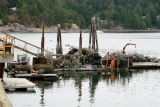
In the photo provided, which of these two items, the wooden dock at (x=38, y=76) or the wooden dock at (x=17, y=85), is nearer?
the wooden dock at (x=17, y=85)

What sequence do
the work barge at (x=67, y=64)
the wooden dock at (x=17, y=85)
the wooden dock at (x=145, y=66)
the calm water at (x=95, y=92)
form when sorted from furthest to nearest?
the wooden dock at (x=145, y=66)
the work barge at (x=67, y=64)
the wooden dock at (x=17, y=85)
the calm water at (x=95, y=92)

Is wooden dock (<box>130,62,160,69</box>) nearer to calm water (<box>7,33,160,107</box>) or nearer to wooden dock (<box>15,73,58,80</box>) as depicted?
calm water (<box>7,33,160,107</box>)

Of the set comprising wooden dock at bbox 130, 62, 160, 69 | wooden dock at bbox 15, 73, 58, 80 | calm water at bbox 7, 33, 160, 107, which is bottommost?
calm water at bbox 7, 33, 160, 107

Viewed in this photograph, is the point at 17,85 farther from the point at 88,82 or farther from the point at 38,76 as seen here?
the point at 88,82

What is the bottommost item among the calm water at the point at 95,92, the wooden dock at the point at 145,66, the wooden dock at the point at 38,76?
the calm water at the point at 95,92

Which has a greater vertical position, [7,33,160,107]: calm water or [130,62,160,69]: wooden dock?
[130,62,160,69]: wooden dock

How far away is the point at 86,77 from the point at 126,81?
364 cm

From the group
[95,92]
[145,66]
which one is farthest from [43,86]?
[145,66]


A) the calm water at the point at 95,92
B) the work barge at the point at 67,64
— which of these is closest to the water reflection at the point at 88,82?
the calm water at the point at 95,92

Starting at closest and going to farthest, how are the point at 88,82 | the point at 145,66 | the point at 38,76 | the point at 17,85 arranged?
the point at 17,85
the point at 38,76
the point at 88,82
the point at 145,66

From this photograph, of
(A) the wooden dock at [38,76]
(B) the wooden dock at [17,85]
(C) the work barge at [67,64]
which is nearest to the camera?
(B) the wooden dock at [17,85]

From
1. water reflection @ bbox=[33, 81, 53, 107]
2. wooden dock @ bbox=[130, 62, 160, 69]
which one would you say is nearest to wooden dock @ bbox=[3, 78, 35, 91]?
water reflection @ bbox=[33, 81, 53, 107]

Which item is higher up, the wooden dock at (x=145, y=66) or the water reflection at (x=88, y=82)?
the wooden dock at (x=145, y=66)

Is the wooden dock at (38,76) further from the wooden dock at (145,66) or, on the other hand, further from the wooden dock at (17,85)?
the wooden dock at (145,66)
